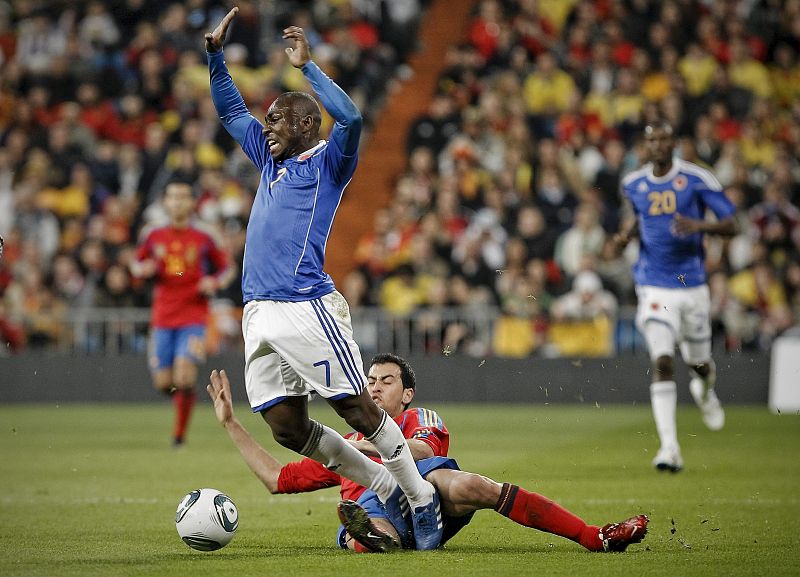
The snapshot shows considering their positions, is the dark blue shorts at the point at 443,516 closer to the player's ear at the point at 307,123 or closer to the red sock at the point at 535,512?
the red sock at the point at 535,512

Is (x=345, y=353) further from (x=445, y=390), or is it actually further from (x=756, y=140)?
(x=756, y=140)

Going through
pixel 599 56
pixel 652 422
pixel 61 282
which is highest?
pixel 599 56

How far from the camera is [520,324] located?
18.0 metres

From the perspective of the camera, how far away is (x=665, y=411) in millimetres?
11242

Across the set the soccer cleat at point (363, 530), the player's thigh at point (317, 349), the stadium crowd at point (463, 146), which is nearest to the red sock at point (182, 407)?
the stadium crowd at point (463, 146)

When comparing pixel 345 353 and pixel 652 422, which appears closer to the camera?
pixel 345 353

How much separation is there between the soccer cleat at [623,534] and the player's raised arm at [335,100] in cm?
224

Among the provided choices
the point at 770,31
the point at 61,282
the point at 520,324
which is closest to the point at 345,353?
the point at 520,324

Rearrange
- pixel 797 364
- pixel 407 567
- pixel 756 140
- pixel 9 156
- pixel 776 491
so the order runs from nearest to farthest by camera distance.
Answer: pixel 407 567 → pixel 776 491 → pixel 797 364 → pixel 756 140 → pixel 9 156

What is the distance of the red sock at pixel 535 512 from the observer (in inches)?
260

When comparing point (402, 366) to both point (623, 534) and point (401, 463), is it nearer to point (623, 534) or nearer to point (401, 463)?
point (401, 463)

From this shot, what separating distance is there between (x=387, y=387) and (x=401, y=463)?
0.73m

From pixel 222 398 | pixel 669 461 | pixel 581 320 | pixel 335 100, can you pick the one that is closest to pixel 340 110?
pixel 335 100

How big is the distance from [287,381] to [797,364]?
11632 millimetres
